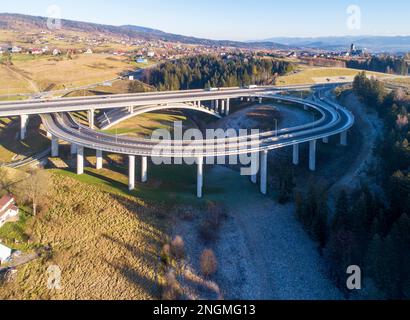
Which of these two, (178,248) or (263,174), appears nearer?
(178,248)

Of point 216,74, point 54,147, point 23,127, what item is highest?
point 216,74

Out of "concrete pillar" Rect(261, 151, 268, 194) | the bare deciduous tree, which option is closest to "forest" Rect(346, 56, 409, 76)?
"concrete pillar" Rect(261, 151, 268, 194)

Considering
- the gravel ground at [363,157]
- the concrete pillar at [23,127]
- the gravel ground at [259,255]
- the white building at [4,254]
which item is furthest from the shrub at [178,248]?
the concrete pillar at [23,127]

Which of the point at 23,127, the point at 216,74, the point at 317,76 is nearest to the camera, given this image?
the point at 23,127

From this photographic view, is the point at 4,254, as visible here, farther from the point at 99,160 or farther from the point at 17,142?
the point at 17,142

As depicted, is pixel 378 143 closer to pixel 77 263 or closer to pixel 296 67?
pixel 77 263

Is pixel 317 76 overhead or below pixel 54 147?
overhead

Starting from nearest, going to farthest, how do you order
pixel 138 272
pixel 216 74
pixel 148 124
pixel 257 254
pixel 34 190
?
1. pixel 138 272
2. pixel 257 254
3. pixel 34 190
4. pixel 148 124
5. pixel 216 74

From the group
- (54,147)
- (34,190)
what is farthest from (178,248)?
(54,147)
